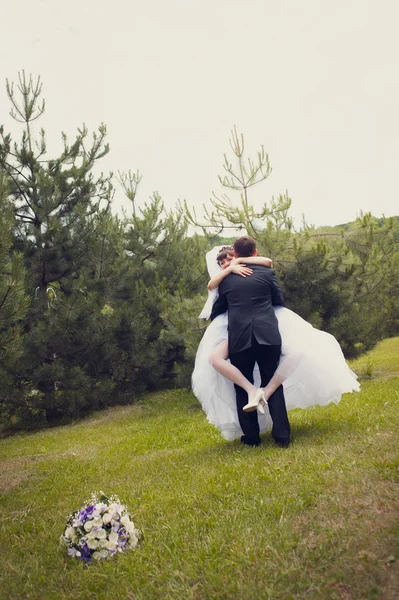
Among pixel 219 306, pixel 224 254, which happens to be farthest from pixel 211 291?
A: pixel 224 254

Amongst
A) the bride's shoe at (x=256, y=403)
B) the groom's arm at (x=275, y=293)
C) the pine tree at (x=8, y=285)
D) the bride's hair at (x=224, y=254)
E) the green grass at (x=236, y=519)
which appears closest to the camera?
the green grass at (x=236, y=519)

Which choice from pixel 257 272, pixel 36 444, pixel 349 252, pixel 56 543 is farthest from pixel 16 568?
pixel 349 252

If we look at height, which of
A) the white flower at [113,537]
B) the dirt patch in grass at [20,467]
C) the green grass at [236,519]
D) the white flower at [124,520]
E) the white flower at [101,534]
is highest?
the white flower at [124,520]

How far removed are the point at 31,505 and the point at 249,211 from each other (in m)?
7.74

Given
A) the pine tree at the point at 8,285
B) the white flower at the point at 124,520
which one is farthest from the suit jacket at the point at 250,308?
the pine tree at the point at 8,285

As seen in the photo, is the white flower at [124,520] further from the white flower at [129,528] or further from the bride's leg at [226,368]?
the bride's leg at [226,368]

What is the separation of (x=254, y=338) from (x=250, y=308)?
347mm

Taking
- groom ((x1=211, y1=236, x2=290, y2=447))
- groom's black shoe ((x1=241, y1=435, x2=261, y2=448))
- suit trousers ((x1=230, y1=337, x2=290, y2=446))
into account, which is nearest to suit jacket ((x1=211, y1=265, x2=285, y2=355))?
groom ((x1=211, y1=236, x2=290, y2=447))

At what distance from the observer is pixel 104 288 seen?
14188 mm

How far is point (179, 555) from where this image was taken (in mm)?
3533

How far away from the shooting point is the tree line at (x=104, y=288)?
12.0 metres

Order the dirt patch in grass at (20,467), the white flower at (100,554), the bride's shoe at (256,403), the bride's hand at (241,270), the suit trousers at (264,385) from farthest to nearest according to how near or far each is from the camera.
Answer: the dirt patch in grass at (20,467) → the bride's hand at (241,270) → the suit trousers at (264,385) → the bride's shoe at (256,403) → the white flower at (100,554)

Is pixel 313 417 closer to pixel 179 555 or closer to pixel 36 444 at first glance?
pixel 179 555

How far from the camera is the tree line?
39.3 feet
